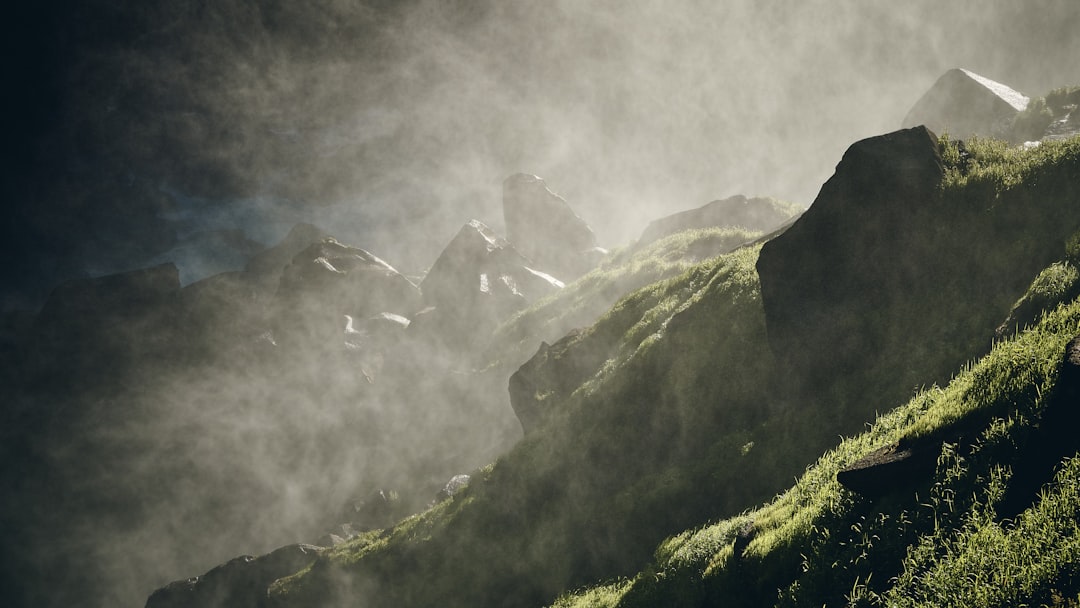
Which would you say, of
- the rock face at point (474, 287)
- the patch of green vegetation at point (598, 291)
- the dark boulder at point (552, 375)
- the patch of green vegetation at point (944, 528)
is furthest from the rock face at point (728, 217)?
the patch of green vegetation at point (944, 528)

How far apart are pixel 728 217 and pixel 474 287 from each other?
4613 centimetres

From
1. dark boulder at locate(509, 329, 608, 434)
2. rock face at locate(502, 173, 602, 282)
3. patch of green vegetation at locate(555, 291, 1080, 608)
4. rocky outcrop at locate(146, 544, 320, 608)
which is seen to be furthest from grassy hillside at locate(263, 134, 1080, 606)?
rock face at locate(502, 173, 602, 282)

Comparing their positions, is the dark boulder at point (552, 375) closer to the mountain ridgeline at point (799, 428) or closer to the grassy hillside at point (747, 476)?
the mountain ridgeline at point (799, 428)

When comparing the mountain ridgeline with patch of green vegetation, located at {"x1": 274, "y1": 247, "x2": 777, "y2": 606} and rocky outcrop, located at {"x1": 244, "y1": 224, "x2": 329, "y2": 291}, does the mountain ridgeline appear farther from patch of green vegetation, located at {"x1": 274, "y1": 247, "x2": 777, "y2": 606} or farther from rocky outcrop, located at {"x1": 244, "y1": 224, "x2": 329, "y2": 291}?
rocky outcrop, located at {"x1": 244, "y1": 224, "x2": 329, "y2": 291}

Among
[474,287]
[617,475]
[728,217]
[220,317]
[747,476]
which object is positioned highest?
[728,217]

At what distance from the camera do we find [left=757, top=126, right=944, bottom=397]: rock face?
1383 cm

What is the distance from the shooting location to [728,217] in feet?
268

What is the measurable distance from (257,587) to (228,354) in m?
71.2

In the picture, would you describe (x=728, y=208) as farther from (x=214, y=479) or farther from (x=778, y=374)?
(x=214, y=479)

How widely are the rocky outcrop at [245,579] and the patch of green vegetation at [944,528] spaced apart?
29.8 metres

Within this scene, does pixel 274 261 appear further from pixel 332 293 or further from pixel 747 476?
pixel 747 476

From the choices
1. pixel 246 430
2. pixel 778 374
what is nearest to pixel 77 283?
pixel 246 430

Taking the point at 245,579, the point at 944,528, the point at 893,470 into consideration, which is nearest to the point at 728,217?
the point at 245,579

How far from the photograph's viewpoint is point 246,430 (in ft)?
266
